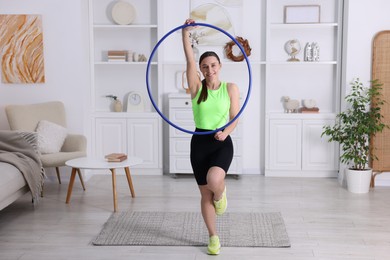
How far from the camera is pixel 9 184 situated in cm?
417

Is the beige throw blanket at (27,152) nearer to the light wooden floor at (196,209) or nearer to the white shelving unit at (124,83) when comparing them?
the light wooden floor at (196,209)

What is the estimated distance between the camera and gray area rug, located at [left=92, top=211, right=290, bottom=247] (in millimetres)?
3879

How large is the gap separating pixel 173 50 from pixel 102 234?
9.28 feet

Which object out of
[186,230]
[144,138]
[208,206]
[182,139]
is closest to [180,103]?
[182,139]

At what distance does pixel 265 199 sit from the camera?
16.8 ft

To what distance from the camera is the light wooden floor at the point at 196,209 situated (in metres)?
3.68

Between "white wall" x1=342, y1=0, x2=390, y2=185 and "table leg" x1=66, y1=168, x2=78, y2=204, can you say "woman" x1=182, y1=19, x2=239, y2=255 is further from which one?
"white wall" x1=342, y1=0, x2=390, y2=185

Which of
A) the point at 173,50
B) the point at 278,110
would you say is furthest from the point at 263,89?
the point at 173,50

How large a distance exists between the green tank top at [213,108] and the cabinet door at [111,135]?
2813 millimetres

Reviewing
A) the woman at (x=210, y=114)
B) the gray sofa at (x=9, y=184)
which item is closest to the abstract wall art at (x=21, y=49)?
the gray sofa at (x=9, y=184)

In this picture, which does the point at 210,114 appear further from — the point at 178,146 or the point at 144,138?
the point at 144,138

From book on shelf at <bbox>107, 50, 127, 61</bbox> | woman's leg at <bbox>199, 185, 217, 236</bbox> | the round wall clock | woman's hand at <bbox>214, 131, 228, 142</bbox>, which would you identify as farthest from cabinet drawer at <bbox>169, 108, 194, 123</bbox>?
woman's hand at <bbox>214, 131, 228, 142</bbox>

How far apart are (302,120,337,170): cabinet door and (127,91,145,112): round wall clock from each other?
1824 mm

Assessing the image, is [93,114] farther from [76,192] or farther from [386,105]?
[386,105]
